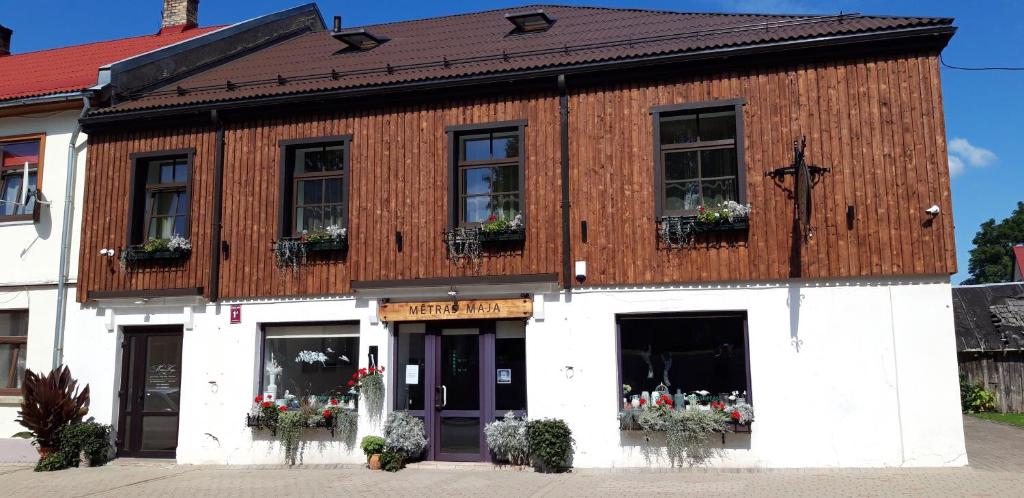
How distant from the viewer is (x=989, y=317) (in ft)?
71.2

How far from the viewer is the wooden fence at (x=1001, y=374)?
800 inches

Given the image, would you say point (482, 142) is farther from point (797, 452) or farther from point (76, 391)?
point (76, 391)

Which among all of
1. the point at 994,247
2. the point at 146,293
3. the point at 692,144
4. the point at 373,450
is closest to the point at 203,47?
the point at 146,293

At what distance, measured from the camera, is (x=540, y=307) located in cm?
1176

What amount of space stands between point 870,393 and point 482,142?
6.72 metres

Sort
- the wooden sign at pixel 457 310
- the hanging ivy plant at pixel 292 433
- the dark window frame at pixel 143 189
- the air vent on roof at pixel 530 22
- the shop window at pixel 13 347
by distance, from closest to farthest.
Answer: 1. the wooden sign at pixel 457 310
2. the hanging ivy plant at pixel 292 433
3. the dark window frame at pixel 143 189
4. the shop window at pixel 13 347
5. the air vent on roof at pixel 530 22

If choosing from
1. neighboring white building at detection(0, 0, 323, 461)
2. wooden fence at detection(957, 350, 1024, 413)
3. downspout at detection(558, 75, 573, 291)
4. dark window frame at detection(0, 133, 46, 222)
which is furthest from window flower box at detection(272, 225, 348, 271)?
wooden fence at detection(957, 350, 1024, 413)

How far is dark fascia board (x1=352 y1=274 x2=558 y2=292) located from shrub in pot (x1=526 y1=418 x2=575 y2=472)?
2053mm

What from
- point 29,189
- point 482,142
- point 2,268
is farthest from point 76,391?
point 482,142

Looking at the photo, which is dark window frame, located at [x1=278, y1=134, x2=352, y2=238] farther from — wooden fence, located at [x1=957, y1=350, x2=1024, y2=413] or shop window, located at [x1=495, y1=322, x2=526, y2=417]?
wooden fence, located at [x1=957, y1=350, x2=1024, y2=413]

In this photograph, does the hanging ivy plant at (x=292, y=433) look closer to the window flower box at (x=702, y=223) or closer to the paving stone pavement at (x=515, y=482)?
the paving stone pavement at (x=515, y=482)

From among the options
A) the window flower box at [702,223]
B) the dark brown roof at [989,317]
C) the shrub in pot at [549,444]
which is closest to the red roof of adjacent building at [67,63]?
the shrub in pot at [549,444]

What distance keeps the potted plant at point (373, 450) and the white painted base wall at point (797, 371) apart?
0.33 m

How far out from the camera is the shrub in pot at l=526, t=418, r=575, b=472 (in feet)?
36.2
